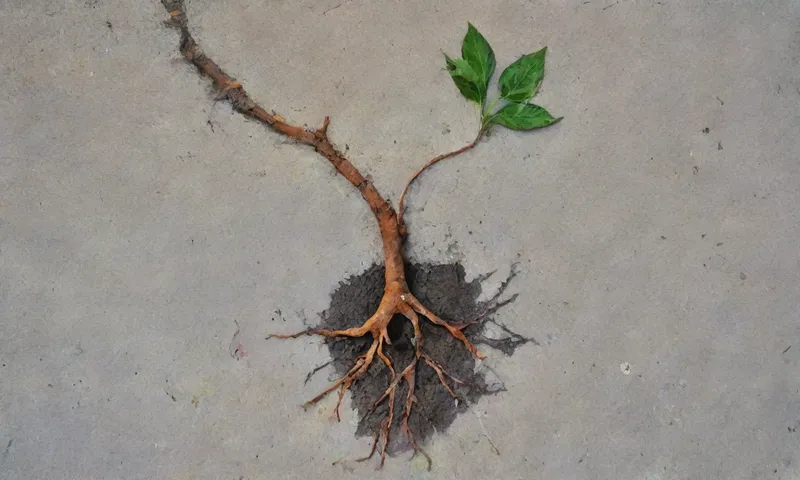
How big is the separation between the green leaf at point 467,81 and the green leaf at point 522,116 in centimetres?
6

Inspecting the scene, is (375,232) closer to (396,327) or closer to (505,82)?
(396,327)

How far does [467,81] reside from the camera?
1.44 m

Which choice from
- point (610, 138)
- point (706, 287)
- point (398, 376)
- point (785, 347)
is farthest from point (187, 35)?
point (785, 347)

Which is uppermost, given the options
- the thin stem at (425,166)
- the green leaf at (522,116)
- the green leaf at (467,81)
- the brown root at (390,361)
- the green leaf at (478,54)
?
the green leaf at (478,54)

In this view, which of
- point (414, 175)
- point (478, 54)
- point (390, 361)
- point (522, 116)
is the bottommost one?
point (390, 361)

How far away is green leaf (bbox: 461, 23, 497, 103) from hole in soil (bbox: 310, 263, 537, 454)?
1.49 feet

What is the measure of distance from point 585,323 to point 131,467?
115 cm

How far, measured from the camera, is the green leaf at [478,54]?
145 cm

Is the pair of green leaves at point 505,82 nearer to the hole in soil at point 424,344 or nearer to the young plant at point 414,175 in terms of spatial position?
the young plant at point 414,175

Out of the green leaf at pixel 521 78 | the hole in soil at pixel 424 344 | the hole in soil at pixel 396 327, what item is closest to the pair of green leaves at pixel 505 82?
the green leaf at pixel 521 78

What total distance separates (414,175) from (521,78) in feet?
1.15

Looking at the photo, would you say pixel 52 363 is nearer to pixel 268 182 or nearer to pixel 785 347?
pixel 268 182

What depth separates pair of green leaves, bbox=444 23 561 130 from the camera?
1446mm

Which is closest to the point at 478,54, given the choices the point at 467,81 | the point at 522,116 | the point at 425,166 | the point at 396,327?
the point at 467,81
